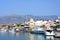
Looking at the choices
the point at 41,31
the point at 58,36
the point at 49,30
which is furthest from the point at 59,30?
the point at 41,31

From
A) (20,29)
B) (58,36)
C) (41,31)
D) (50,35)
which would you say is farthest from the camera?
(20,29)

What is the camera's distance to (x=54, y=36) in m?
22.2

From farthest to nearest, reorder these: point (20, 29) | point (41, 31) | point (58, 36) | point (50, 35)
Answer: point (20, 29), point (41, 31), point (50, 35), point (58, 36)

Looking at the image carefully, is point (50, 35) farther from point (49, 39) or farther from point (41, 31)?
point (41, 31)

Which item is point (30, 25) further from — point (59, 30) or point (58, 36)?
point (58, 36)

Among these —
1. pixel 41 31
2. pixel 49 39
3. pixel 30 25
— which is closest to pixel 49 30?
pixel 49 39

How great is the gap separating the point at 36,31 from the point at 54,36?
11.1 meters

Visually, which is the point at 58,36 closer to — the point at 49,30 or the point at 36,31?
the point at 49,30

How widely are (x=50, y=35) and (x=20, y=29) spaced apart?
19478 mm

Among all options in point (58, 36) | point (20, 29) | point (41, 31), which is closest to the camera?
point (58, 36)

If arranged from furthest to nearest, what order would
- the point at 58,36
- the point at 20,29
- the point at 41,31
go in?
the point at 20,29
the point at 41,31
the point at 58,36

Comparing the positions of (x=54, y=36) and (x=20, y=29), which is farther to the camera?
(x=20, y=29)

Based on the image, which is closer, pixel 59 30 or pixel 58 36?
pixel 58 36

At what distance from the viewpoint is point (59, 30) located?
950 inches
